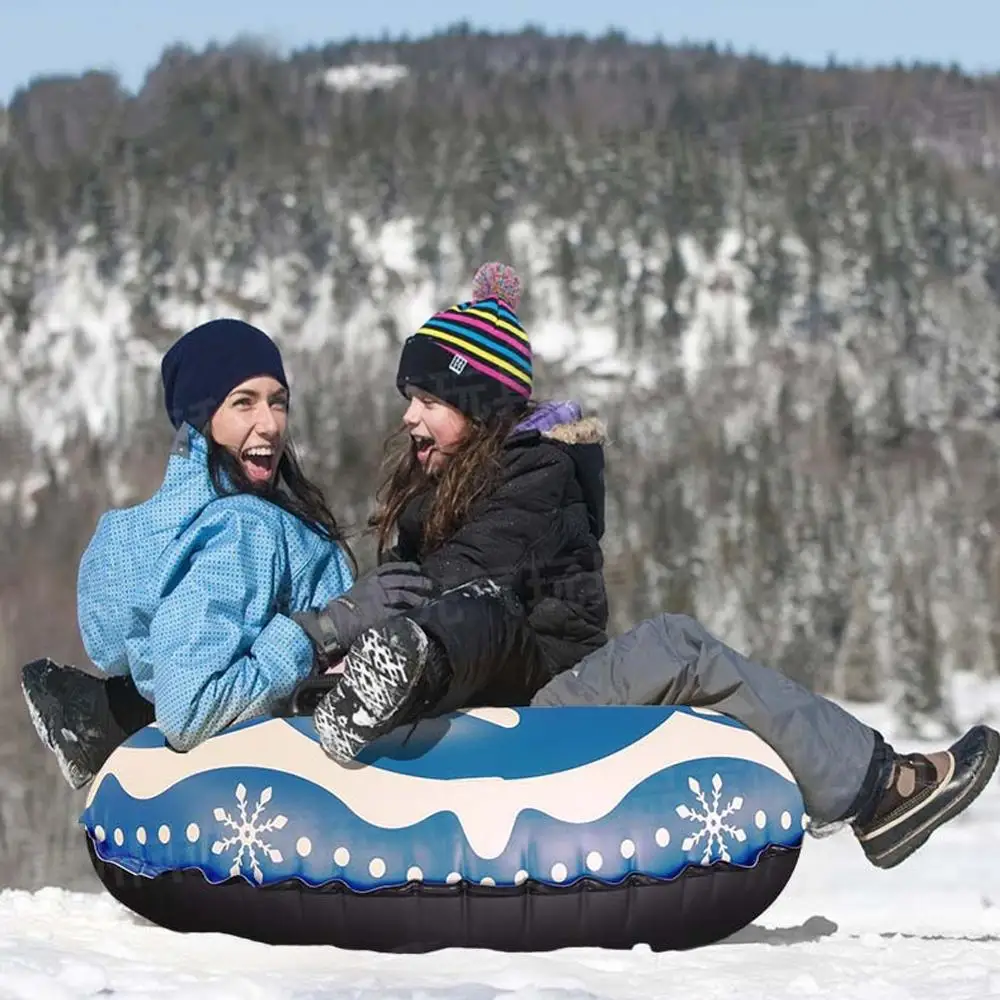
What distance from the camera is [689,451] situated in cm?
7394

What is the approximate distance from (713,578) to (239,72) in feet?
220

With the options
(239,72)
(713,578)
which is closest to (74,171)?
(239,72)

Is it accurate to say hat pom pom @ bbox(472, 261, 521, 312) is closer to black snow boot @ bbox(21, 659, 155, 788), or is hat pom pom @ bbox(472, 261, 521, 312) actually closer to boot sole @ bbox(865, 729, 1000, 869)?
black snow boot @ bbox(21, 659, 155, 788)

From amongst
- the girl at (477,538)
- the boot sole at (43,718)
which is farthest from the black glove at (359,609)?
the boot sole at (43,718)

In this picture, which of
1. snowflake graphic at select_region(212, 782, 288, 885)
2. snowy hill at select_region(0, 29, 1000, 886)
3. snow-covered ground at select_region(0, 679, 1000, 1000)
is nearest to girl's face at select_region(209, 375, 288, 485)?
snowflake graphic at select_region(212, 782, 288, 885)

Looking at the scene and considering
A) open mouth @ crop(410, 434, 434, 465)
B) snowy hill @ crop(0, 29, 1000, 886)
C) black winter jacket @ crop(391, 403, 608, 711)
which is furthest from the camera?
snowy hill @ crop(0, 29, 1000, 886)

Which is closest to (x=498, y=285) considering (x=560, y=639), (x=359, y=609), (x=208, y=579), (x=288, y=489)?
(x=288, y=489)

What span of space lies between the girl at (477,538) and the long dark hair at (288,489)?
0.22m

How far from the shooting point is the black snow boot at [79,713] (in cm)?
468

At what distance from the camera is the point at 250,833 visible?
4.07 m

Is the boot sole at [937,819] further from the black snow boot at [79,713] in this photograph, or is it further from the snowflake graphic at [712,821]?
the black snow boot at [79,713]

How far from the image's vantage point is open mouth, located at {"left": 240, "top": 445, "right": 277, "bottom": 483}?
4.51 metres

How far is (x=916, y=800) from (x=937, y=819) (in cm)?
7

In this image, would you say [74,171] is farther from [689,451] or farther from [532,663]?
[532,663]
